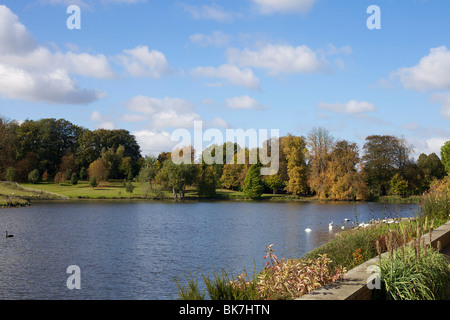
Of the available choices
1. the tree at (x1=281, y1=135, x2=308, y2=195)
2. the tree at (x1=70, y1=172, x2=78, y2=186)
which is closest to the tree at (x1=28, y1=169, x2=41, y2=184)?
the tree at (x1=70, y1=172, x2=78, y2=186)

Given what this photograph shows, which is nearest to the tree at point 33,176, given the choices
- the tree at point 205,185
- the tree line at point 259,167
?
the tree line at point 259,167

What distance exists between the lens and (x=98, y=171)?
6756 centimetres

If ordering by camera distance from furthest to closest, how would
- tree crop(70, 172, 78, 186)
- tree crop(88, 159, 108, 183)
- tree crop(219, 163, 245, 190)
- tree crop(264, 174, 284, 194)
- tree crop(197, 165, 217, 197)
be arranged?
tree crop(219, 163, 245, 190) < tree crop(88, 159, 108, 183) < tree crop(70, 172, 78, 186) < tree crop(264, 174, 284, 194) < tree crop(197, 165, 217, 197)

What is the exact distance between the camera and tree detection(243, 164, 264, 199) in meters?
62.8

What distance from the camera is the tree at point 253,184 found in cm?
6281

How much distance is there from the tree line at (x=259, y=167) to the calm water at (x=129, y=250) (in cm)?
2992

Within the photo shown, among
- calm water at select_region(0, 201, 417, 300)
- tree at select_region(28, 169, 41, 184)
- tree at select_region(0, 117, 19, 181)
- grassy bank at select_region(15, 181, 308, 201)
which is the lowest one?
calm water at select_region(0, 201, 417, 300)

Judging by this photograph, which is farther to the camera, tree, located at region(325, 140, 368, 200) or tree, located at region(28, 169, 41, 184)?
tree, located at region(28, 169, 41, 184)

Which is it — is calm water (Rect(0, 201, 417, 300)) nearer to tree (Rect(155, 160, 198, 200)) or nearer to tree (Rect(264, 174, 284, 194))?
tree (Rect(155, 160, 198, 200))

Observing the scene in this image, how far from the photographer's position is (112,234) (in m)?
23.0

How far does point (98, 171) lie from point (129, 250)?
52.4 m

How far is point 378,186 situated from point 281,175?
15.5 meters
